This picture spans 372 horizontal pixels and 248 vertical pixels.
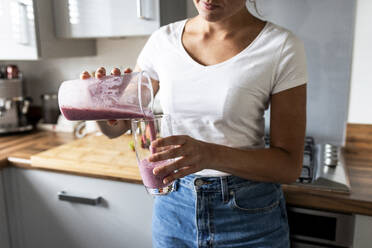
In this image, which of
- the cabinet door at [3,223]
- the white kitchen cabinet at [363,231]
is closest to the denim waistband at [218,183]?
the white kitchen cabinet at [363,231]

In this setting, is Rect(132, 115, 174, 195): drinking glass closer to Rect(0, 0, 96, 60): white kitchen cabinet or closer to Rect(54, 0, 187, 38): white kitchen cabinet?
Rect(54, 0, 187, 38): white kitchen cabinet

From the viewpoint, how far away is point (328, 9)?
144 cm

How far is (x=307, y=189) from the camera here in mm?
1055

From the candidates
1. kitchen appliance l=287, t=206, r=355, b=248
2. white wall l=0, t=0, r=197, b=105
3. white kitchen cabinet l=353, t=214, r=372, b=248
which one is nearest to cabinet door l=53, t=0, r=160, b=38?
white wall l=0, t=0, r=197, b=105

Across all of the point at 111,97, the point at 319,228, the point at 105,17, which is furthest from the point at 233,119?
the point at 105,17

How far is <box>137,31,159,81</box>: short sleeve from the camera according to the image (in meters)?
1.02

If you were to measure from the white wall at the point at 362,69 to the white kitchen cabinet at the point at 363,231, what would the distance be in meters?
0.63

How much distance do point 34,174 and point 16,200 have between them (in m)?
0.18

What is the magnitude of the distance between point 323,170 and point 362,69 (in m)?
0.54

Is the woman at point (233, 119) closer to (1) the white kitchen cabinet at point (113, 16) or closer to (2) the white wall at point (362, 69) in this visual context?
(1) the white kitchen cabinet at point (113, 16)

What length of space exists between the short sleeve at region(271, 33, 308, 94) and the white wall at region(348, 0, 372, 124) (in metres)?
0.75

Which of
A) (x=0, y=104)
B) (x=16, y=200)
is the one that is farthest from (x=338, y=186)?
(x=0, y=104)

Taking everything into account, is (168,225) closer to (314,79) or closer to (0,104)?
(314,79)

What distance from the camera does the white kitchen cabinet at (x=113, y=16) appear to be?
1.39m
